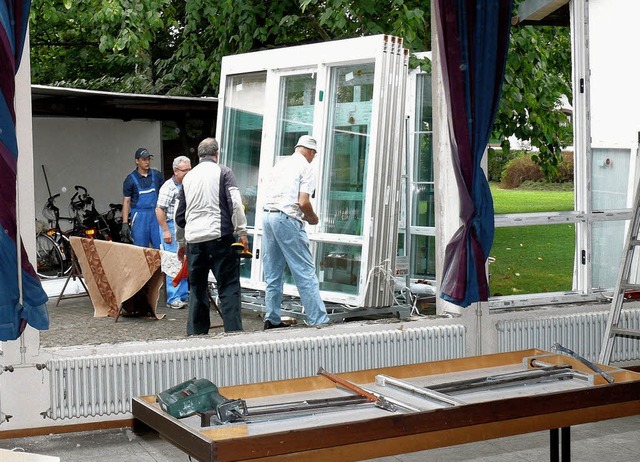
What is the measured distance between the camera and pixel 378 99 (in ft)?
26.6

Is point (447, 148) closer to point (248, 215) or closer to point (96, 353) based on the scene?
point (96, 353)

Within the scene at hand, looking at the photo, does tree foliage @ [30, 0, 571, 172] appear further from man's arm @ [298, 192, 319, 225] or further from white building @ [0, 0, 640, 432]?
man's arm @ [298, 192, 319, 225]

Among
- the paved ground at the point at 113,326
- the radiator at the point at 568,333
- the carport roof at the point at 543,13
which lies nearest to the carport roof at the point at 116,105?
the paved ground at the point at 113,326

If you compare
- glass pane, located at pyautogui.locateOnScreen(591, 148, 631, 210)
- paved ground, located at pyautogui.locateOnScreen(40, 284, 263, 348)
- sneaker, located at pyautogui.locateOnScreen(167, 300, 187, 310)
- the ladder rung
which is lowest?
paved ground, located at pyautogui.locateOnScreen(40, 284, 263, 348)

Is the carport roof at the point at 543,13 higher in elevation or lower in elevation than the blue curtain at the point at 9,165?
higher

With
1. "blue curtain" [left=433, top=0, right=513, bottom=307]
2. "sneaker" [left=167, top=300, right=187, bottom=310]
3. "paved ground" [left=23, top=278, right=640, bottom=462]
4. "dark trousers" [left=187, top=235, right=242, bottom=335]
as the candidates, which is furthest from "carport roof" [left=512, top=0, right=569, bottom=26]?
"sneaker" [left=167, top=300, right=187, bottom=310]

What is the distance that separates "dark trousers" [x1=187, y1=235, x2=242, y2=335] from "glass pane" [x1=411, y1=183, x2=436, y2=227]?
2.70 m

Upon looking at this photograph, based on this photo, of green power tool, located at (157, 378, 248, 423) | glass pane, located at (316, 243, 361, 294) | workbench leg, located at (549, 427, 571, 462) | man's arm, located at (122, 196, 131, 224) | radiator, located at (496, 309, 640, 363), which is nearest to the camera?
green power tool, located at (157, 378, 248, 423)

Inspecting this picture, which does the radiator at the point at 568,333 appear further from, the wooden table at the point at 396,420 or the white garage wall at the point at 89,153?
the white garage wall at the point at 89,153

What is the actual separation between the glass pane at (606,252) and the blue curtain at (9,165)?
160 inches

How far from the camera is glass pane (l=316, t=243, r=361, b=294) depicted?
847 centimetres

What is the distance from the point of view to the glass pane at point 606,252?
23.5 ft

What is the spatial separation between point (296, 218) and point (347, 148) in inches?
41.5

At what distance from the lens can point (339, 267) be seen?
864 cm
